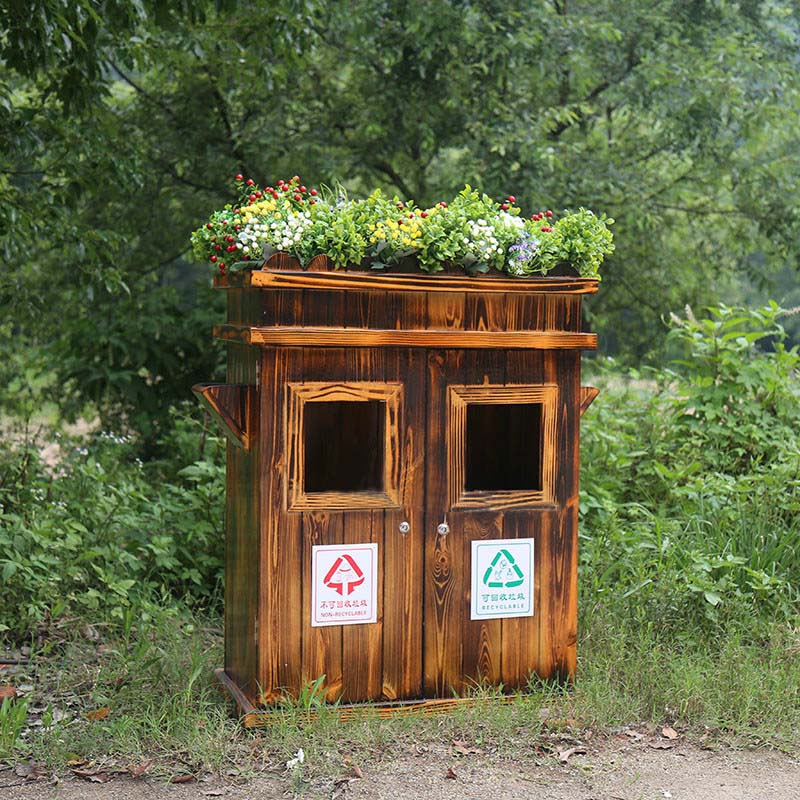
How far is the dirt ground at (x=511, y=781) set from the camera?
3.71 m

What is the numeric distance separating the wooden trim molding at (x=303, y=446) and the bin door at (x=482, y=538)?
0.14 metres

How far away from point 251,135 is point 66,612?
16.8 ft

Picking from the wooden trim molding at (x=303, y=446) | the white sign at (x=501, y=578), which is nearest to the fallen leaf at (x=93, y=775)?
the wooden trim molding at (x=303, y=446)

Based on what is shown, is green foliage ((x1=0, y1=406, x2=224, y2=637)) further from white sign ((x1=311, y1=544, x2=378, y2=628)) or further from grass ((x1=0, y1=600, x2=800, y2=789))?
white sign ((x1=311, y1=544, x2=378, y2=628))

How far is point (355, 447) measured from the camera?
489 cm

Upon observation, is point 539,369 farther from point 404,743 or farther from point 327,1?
point 327,1

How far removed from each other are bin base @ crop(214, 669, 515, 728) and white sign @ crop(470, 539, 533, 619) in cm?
32

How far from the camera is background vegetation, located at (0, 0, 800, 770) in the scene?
472 centimetres

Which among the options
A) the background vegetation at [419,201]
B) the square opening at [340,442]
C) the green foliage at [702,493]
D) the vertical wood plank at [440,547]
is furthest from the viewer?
the green foliage at [702,493]

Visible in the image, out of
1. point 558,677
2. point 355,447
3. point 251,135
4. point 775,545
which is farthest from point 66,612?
point 251,135

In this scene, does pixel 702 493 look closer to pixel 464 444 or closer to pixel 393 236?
pixel 464 444

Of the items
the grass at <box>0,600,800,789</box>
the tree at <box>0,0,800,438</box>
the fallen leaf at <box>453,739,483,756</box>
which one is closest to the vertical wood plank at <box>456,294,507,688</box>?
the grass at <box>0,600,800,789</box>

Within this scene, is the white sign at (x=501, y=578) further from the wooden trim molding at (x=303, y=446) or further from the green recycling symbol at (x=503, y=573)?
the wooden trim molding at (x=303, y=446)

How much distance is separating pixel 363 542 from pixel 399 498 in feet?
0.70
